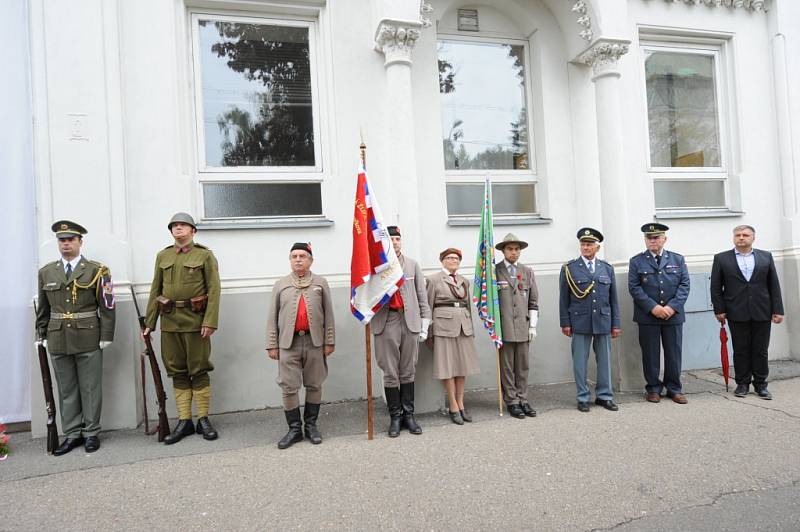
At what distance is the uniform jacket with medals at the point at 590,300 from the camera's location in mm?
5305

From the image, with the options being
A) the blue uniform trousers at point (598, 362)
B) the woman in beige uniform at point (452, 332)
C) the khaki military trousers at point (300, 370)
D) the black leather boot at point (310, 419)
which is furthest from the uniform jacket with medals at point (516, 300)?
the black leather boot at point (310, 419)

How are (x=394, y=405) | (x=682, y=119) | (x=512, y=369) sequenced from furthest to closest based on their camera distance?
(x=682, y=119) → (x=512, y=369) → (x=394, y=405)

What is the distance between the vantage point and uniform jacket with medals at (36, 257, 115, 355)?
4469mm

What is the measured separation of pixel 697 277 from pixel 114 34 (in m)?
7.55

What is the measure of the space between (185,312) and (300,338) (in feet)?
3.63

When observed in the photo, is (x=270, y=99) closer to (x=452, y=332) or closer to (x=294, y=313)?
(x=294, y=313)

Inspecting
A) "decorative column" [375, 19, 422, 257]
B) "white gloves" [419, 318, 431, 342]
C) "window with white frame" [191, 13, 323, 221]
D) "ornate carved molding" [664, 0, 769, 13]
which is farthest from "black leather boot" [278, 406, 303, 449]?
"ornate carved molding" [664, 0, 769, 13]

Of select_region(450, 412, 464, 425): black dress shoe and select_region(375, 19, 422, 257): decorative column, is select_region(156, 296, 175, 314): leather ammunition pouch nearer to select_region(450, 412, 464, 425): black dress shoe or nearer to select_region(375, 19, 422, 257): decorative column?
select_region(375, 19, 422, 257): decorative column

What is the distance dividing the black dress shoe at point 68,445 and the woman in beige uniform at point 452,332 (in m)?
3.29

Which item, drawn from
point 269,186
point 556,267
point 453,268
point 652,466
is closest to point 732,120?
point 556,267

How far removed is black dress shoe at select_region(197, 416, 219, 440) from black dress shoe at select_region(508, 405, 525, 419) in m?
2.84

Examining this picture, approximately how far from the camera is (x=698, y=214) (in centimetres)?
700

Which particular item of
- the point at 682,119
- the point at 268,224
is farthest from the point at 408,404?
the point at 682,119

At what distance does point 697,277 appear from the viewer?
22.6 feet
